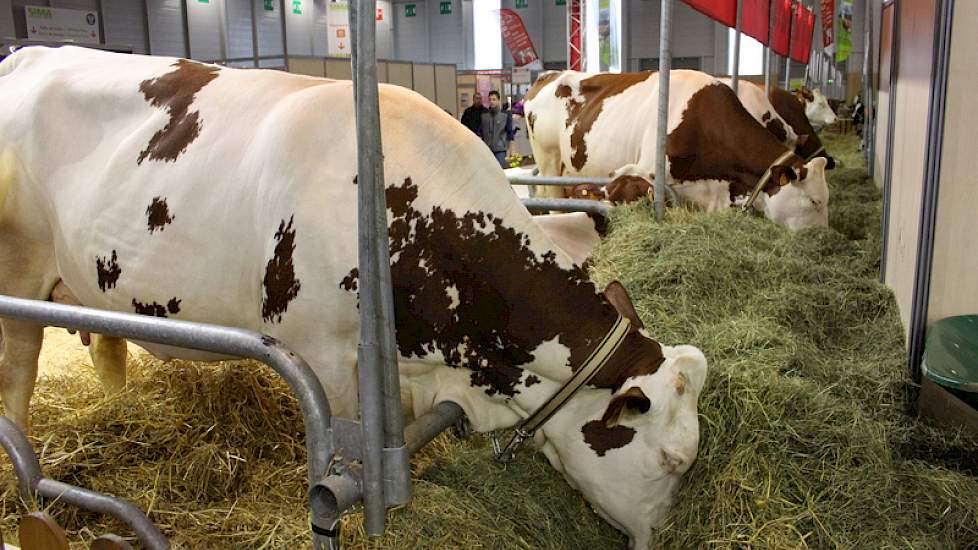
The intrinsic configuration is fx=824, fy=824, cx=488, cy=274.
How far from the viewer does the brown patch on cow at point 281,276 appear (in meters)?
2.42

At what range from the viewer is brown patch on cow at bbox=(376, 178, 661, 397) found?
2.39 m

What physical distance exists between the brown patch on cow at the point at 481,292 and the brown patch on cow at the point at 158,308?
876 millimetres

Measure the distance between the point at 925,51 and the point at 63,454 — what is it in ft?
13.5

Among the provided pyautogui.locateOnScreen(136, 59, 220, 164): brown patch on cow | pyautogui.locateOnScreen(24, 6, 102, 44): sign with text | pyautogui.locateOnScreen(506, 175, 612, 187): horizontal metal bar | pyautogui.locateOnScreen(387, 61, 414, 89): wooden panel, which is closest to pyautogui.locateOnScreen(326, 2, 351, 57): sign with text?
pyautogui.locateOnScreen(387, 61, 414, 89): wooden panel

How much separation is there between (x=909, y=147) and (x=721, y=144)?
2.48 meters

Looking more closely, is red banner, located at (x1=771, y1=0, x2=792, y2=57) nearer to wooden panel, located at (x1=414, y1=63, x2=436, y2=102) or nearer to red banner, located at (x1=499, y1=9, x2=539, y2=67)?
wooden panel, located at (x1=414, y1=63, x2=436, y2=102)

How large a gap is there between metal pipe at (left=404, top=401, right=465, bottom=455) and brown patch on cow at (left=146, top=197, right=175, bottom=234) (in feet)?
3.79

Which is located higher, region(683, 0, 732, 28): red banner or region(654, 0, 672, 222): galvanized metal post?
region(683, 0, 732, 28): red banner

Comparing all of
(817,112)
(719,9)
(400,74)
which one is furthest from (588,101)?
(817,112)

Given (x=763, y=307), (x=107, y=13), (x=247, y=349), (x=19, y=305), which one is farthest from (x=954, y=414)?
(x=107, y=13)

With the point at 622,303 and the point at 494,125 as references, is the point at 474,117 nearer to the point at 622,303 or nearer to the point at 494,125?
the point at 494,125

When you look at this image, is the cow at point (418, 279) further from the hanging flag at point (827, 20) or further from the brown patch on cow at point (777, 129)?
the hanging flag at point (827, 20)

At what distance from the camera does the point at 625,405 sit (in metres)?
2.34

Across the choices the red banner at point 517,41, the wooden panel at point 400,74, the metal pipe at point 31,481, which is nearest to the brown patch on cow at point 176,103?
the metal pipe at point 31,481
